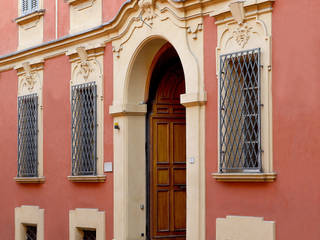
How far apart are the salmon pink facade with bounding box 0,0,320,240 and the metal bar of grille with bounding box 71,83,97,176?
3cm

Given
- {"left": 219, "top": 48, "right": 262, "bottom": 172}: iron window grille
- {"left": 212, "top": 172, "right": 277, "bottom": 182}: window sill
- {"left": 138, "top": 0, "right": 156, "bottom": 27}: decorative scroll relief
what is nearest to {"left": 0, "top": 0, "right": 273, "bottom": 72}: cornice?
{"left": 138, "top": 0, "right": 156, "bottom": 27}: decorative scroll relief

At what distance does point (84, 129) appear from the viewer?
1538cm

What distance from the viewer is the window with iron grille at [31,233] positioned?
17094mm

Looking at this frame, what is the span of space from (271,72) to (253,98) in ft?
2.25

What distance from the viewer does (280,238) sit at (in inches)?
421

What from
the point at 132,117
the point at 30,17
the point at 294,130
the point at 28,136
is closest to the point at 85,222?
the point at 132,117

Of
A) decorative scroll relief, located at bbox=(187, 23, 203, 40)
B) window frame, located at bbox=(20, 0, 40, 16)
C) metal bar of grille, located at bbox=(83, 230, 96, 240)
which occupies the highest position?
window frame, located at bbox=(20, 0, 40, 16)

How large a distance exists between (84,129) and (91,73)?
1202mm

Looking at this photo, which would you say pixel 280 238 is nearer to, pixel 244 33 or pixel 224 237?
pixel 224 237

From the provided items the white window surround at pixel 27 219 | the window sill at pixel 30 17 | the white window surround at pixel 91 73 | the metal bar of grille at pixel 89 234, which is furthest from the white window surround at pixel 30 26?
the metal bar of grille at pixel 89 234

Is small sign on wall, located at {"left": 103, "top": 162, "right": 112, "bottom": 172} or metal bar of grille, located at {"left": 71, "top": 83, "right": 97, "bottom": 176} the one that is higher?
metal bar of grille, located at {"left": 71, "top": 83, "right": 97, "bottom": 176}

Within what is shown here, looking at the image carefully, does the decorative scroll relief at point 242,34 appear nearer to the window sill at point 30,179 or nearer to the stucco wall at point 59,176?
the stucco wall at point 59,176

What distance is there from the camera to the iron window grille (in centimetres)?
1131

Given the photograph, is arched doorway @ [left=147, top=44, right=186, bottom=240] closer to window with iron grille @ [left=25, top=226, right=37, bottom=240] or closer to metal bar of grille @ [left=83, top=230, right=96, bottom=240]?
metal bar of grille @ [left=83, top=230, right=96, bottom=240]
